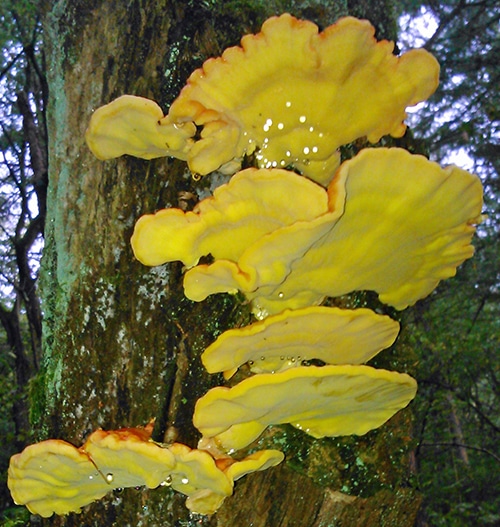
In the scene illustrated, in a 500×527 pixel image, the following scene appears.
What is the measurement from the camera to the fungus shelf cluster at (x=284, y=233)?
1.47 meters

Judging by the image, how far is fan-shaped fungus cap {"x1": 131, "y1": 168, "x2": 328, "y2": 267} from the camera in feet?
4.78

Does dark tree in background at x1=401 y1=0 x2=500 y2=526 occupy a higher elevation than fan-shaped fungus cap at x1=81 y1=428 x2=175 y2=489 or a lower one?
higher

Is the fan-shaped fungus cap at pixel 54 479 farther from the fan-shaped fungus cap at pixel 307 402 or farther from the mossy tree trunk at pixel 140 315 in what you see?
the fan-shaped fungus cap at pixel 307 402

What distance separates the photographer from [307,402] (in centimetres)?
167

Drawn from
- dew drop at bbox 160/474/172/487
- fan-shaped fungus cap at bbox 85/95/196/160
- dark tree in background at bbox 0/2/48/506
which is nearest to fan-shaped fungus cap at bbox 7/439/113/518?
dew drop at bbox 160/474/172/487

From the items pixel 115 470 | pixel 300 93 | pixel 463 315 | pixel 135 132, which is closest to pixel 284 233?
pixel 300 93

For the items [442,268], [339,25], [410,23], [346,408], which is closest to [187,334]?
[346,408]

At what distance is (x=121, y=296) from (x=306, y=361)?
0.70m

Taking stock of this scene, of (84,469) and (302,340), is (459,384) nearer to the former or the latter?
(302,340)

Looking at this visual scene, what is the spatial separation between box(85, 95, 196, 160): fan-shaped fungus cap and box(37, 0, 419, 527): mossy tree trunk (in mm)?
107

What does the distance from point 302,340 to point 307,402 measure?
192 millimetres

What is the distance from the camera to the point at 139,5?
2016 millimetres

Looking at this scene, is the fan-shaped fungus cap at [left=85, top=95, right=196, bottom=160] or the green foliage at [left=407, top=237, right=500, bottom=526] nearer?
the fan-shaped fungus cap at [left=85, top=95, right=196, bottom=160]

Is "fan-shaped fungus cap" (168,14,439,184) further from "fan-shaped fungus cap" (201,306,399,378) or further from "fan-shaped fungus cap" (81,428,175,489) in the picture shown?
"fan-shaped fungus cap" (81,428,175,489)
